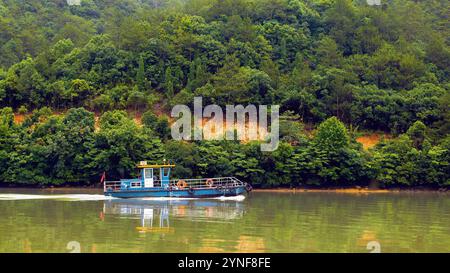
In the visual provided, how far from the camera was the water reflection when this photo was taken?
25.7m

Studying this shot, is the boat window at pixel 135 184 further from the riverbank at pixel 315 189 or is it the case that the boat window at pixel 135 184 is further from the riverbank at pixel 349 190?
the riverbank at pixel 349 190

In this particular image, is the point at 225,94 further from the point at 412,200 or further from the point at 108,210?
the point at 108,210

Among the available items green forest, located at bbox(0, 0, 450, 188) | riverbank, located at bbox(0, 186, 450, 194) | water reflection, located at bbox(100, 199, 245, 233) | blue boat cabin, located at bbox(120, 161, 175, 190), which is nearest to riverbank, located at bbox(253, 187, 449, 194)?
riverbank, located at bbox(0, 186, 450, 194)

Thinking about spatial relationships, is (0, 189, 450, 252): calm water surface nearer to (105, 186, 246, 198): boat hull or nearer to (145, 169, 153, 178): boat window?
(105, 186, 246, 198): boat hull

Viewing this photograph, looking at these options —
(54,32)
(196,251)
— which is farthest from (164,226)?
(54,32)

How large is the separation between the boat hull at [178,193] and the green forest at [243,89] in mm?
7401

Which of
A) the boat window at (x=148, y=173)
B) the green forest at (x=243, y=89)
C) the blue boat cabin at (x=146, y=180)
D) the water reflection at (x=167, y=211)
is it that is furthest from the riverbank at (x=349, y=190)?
the water reflection at (x=167, y=211)

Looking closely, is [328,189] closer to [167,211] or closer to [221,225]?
[167,211]

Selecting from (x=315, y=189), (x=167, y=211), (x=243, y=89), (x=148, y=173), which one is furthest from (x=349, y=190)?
(x=167, y=211)

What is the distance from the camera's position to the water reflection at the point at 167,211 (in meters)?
25.7

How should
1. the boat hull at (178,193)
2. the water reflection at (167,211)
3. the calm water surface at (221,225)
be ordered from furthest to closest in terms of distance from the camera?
1. the boat hull at (178,193)
2. the water reflection at (167,211)
3. the calm water surface at (221,225)

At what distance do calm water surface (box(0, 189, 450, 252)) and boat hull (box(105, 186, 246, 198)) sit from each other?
1.15 m

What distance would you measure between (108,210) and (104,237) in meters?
9.74

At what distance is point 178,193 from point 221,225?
13.7m
